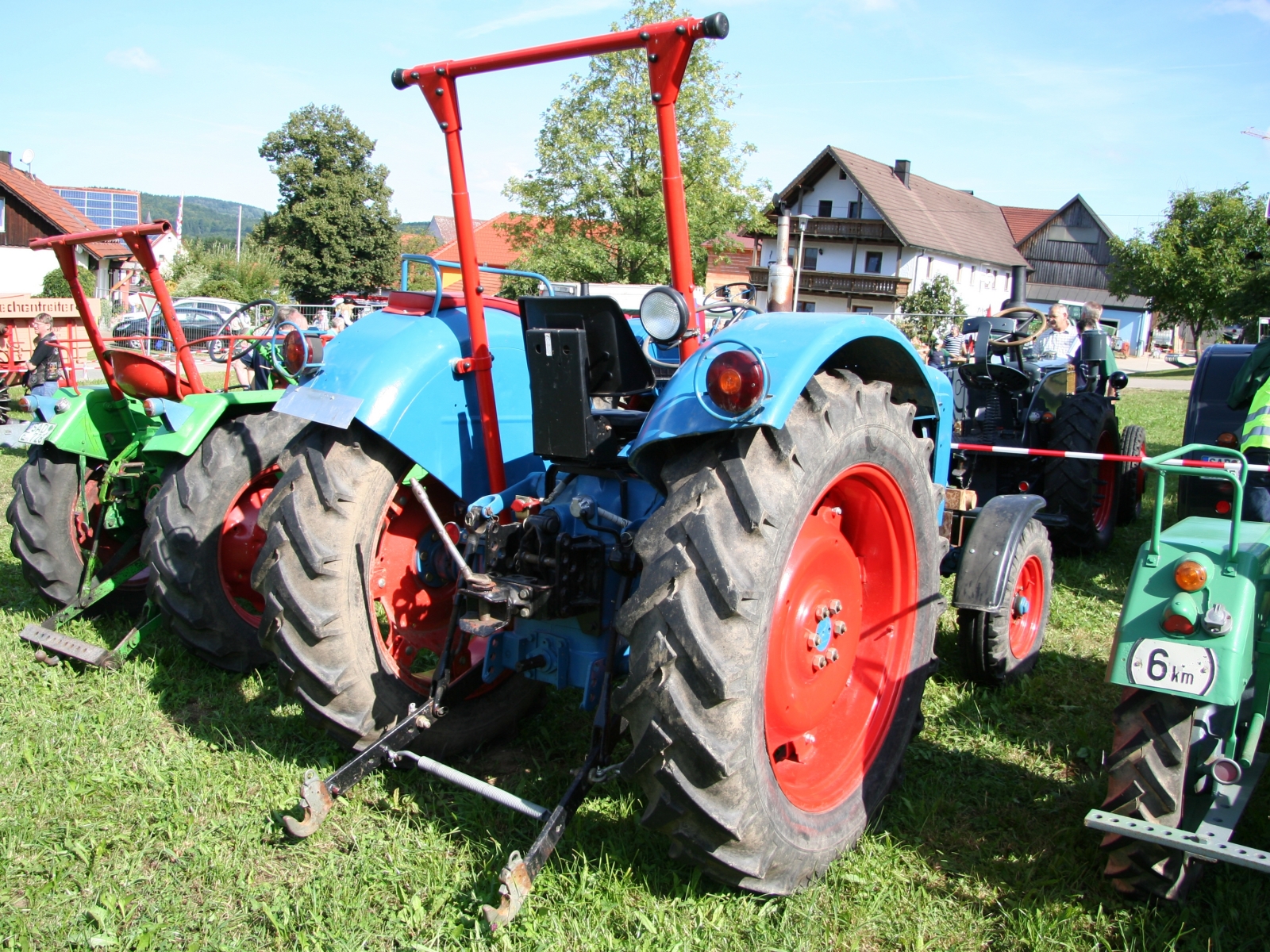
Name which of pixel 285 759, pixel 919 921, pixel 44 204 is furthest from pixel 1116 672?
pixel 44 204

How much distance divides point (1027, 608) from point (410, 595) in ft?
8.99

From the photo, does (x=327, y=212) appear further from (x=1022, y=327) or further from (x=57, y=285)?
(x=1022, y=327)

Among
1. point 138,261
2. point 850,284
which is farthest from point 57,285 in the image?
point 850,284

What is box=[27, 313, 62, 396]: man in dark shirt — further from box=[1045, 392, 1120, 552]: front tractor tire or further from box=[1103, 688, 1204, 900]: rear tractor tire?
box=[1103, 688, 1204, 900]: rear tractor tire

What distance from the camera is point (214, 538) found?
393 cm

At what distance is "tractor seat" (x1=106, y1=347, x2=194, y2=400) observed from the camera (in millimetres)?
4531

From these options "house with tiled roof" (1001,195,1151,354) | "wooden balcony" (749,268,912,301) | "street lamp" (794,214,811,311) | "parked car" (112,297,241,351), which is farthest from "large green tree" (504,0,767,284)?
"house with tiled roof" (1001,195,1151,354)

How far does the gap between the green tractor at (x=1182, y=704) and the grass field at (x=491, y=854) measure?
26 centimetres

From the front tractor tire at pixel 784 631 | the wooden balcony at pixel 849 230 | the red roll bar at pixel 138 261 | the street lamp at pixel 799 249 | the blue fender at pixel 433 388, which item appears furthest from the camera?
the wooden balcony at pixel 849 230

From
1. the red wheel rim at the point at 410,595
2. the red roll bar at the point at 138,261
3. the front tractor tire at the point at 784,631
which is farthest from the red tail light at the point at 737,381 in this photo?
the red roll bar at the point at 138,261

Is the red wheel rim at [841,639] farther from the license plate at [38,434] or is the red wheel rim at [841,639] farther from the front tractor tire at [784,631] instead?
the license plate at [38,434]

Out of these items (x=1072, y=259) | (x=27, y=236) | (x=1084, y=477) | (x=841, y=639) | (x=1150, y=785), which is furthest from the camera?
(x=1072, y=259)

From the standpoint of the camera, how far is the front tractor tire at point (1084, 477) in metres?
5.81

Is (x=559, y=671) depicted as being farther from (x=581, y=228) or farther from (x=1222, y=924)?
(x=581, y=228)
